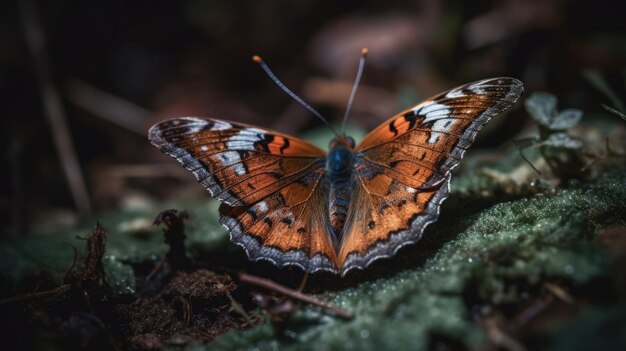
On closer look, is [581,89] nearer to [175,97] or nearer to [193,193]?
[193,193]

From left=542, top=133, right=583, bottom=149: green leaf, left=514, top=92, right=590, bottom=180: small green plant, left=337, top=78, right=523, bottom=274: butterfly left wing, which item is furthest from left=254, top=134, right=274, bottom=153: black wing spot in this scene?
left=542, top=133, right=583, bottom=149: green leaf

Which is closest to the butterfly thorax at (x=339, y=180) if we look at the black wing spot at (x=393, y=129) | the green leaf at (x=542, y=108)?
the black wing spot at (x=393, y=129)

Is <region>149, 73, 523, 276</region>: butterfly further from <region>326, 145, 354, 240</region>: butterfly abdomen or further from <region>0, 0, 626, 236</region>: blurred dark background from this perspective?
<region>0, 0, 626, 236</region>: blurred dark background

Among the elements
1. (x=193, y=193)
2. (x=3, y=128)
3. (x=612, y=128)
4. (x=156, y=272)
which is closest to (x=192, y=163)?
(x=156, y=272)

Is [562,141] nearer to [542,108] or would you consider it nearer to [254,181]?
[542,108]

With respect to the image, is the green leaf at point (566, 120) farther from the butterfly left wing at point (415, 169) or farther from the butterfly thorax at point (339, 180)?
the butterfly thorax at point (339, 180)

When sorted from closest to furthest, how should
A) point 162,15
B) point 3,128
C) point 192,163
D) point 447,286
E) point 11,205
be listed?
point 447,286, point 192,163, point 11,205, point 3,128, point 162,15
